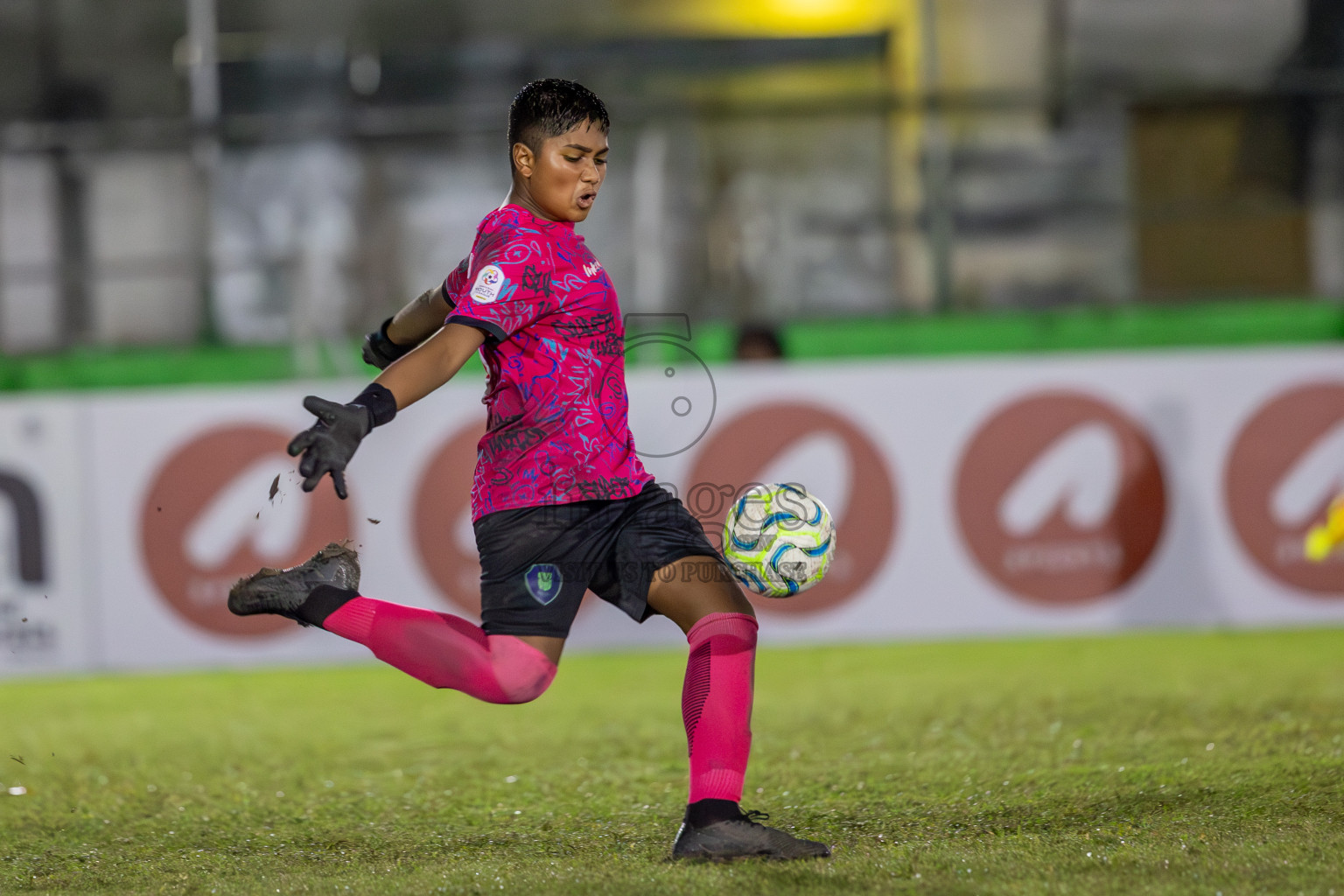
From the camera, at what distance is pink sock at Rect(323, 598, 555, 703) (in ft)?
11.1

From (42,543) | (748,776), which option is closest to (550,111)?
(748,776)

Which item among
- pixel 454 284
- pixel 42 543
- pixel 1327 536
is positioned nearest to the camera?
pixel 454 284

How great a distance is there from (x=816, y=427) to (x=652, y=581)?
13.4ft

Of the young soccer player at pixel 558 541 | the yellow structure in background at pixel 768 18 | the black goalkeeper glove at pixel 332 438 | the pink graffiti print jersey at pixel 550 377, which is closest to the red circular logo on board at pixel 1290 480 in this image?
the yellow structure in background at pixel 768 18

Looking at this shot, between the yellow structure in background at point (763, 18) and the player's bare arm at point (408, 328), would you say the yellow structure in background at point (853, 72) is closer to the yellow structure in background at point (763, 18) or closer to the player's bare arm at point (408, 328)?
the yellow structure in background at point (763, 18)

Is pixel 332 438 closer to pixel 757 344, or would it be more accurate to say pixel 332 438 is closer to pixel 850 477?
pixel 850 477

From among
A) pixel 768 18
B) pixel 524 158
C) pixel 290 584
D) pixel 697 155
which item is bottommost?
pixel 290 584

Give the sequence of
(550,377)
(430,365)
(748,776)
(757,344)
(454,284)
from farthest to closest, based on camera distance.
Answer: (757,344) < (748,776) < (454,284) < (550,377) < (430,365)

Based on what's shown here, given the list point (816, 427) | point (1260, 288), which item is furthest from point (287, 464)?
point (1260, 288)

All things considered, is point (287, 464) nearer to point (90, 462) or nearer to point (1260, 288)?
point (90, 462)

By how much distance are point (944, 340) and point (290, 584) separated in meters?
5.13

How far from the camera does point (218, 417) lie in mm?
7500

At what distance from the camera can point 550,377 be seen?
338cm

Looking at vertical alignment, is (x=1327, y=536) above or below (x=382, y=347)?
below
